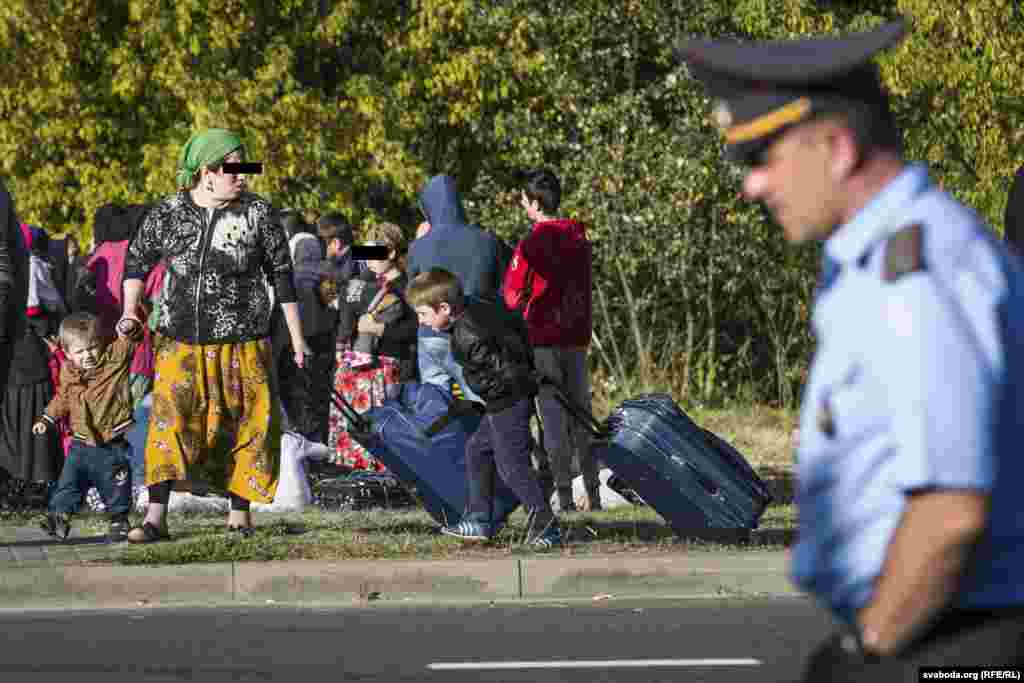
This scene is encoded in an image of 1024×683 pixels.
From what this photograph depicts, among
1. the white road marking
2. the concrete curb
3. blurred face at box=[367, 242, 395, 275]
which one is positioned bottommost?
the white road marking

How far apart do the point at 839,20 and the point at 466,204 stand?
3902 millimetres

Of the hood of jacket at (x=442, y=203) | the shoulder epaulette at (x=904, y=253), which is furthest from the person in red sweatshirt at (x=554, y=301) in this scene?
the shoulder epaulette at (x=904, y=253)

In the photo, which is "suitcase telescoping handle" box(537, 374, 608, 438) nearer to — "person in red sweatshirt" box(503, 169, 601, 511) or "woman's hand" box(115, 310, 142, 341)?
"person in red sweatshirt" box(503, 169, 601, 511)

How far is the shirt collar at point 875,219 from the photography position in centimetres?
259

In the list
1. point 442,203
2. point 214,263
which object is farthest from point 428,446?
point 442,203

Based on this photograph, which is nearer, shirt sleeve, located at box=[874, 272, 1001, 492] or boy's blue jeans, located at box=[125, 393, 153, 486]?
shirt sleeve, located at box=[874, 272, 1001, 492]

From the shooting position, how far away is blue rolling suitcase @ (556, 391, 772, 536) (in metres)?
9.57

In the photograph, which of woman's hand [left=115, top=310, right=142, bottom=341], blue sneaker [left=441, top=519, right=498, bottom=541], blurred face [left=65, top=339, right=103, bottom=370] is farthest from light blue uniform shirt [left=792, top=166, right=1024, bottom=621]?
blurred face [left=65, top=339, right=103, bottom=370]

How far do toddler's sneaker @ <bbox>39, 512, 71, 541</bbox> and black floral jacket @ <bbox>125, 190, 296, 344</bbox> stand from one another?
1.22 meters

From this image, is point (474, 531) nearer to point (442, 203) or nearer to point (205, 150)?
point (205, 150)

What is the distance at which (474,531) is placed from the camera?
976 cm

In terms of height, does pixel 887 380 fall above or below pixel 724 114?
below

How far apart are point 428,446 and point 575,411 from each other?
68cm

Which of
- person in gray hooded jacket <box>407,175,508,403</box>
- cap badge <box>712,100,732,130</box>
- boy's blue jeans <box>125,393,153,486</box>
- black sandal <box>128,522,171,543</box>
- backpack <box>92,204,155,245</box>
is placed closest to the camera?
cap badge <box>712,100,732,130</box>
